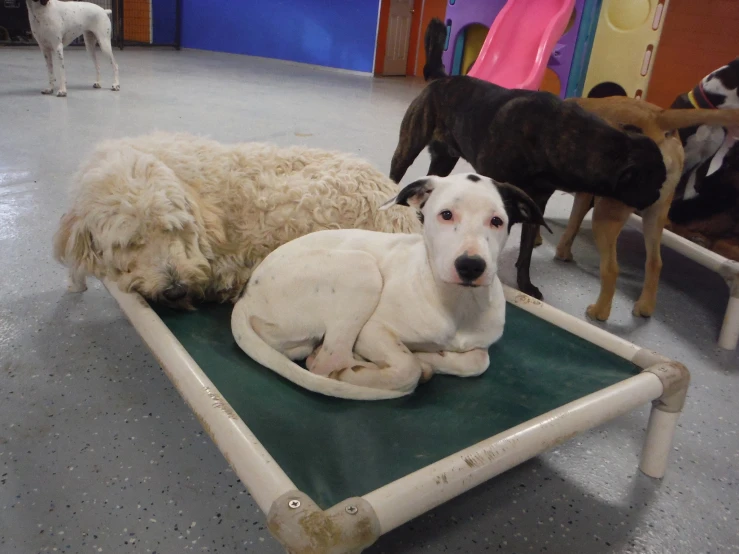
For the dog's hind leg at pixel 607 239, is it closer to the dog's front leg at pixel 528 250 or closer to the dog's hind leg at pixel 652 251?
the dog's hind leg at pixel 652 251

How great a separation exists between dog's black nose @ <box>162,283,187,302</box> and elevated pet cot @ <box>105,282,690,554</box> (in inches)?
2.3

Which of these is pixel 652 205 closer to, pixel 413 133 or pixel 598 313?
pixel 598 313

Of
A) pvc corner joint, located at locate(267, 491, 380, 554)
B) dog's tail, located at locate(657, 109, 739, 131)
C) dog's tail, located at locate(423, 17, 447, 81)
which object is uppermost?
dog's tail, located at locate(423, 17, 447, 81)

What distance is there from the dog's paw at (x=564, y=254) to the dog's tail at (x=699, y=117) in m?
→ 0.90

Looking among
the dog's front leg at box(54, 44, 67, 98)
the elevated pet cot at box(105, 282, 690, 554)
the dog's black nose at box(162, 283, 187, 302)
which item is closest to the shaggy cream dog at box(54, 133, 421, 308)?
the dog's black nose at box(162, 283, 187, 302)

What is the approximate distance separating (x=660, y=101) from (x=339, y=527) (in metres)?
5.57

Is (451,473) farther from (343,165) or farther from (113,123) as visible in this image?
(113,123)

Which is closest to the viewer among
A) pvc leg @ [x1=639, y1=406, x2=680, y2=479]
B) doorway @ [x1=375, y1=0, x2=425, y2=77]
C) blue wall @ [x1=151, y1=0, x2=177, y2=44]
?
pvc leg @ [x1=639, y1=406, x2=680, y2=479]

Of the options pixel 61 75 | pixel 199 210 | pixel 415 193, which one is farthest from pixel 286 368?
pixel 61 75

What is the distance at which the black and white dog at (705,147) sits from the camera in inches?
111

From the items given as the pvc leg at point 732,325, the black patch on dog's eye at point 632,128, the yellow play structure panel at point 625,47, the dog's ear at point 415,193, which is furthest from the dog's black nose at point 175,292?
the yellow play structure panel at point 625,47

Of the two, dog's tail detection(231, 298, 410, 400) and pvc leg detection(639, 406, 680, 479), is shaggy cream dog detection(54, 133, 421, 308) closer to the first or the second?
dog's tail detection(231, 298, 410, 400)

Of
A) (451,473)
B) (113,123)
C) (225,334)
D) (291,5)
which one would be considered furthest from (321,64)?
(451,473)

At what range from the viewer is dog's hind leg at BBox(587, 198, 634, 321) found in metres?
2.24
